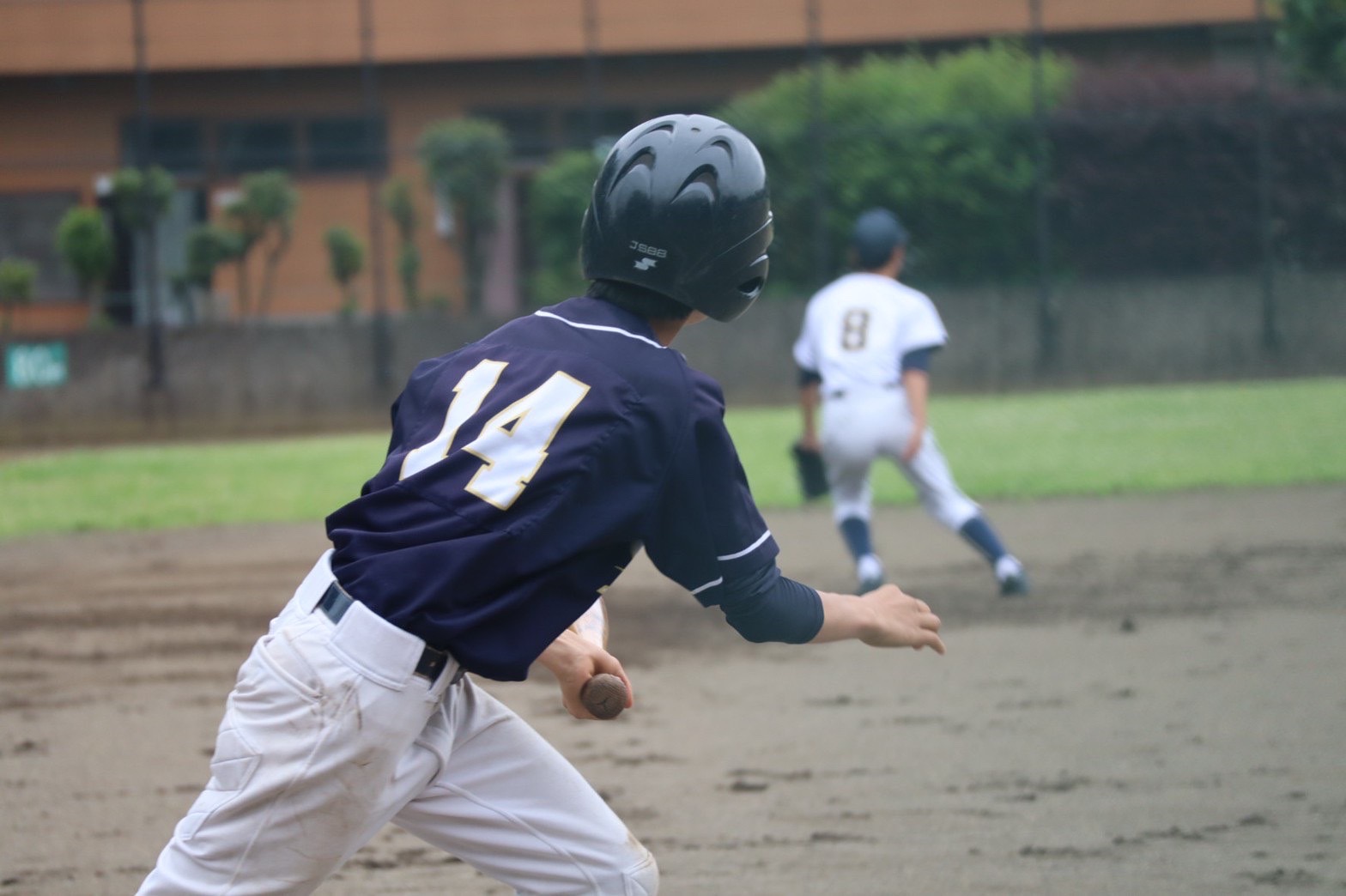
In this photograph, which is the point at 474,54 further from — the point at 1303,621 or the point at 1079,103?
the point at 1303,621

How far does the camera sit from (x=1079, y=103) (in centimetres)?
1817

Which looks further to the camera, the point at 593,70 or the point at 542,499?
the point at 593,70

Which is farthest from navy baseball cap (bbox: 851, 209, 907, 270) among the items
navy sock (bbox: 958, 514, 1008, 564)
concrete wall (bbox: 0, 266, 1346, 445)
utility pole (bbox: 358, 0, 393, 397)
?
utility pole (bbox: 358, 0, 393, 397)

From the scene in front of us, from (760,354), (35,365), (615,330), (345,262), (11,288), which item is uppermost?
(615,330)

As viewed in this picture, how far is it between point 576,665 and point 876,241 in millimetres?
5414

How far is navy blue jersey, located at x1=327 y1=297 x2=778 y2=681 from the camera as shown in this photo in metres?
2.35

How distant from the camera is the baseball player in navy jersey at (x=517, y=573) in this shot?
235 centimetres

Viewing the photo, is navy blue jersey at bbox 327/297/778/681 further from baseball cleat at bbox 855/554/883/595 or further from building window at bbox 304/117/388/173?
building window at bbox 304/117/388/173

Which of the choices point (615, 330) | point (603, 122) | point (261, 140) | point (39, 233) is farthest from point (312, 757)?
point (261, 140)

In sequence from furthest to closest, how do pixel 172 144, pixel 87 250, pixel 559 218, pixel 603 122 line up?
pixel 603 122 < pixel 172 144 < pixel 559 218 < pixel 87 250

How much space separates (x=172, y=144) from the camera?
19438 mm

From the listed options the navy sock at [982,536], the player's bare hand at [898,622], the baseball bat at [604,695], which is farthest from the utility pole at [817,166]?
the baseball bat at [604,695]

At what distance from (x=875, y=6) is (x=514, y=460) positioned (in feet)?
62.8

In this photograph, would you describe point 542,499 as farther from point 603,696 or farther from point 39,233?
point 39,233
